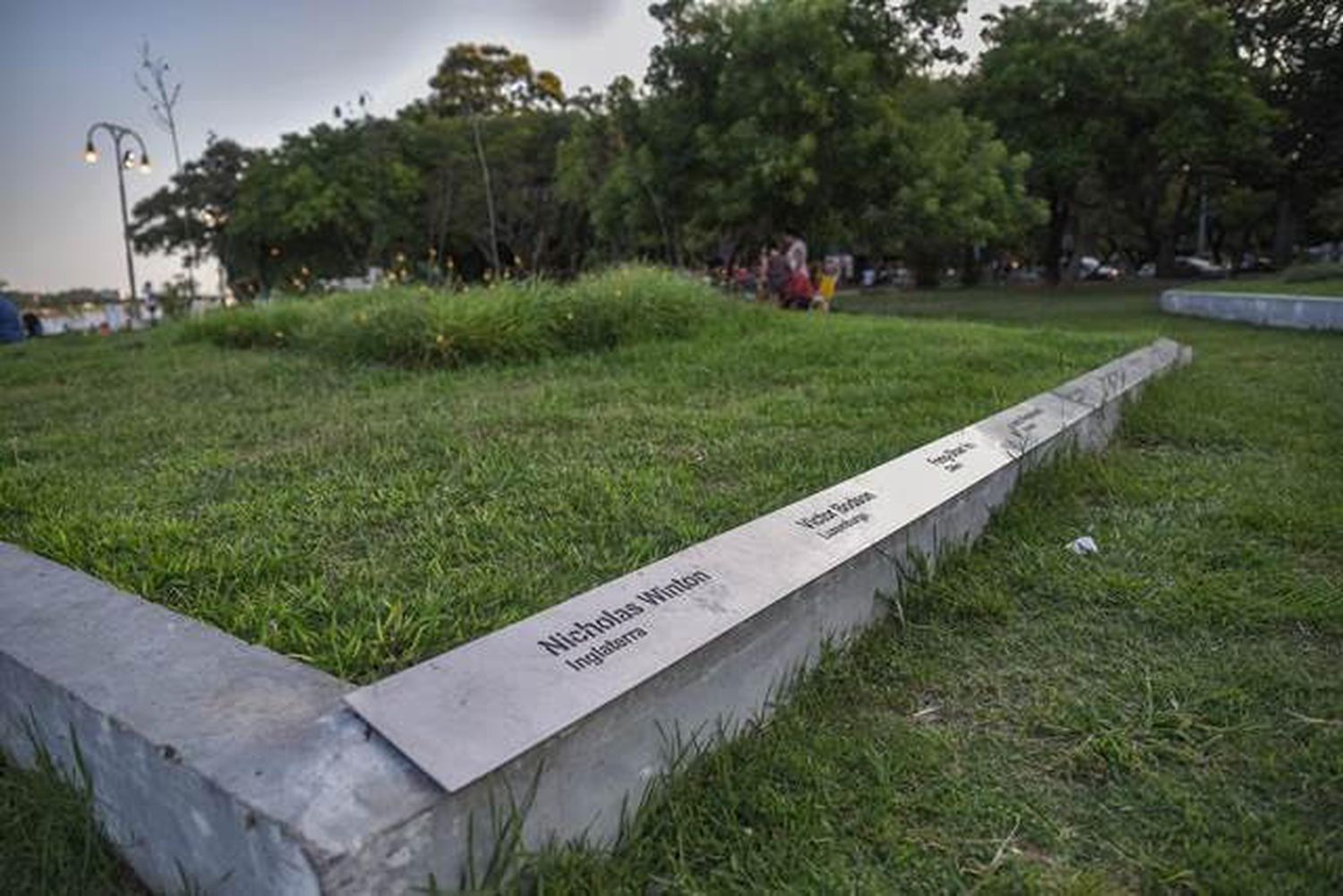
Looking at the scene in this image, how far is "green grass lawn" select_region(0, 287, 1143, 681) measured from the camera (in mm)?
2229

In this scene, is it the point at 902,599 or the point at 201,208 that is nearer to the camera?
the point at 902,599

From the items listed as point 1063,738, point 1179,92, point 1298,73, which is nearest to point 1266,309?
point 1179,92

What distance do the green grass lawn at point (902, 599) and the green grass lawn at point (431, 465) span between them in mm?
19

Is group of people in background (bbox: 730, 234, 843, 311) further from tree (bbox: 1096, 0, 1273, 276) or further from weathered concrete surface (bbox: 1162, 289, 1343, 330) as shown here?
tree (bbox: 1096, 0, 1273, 276)

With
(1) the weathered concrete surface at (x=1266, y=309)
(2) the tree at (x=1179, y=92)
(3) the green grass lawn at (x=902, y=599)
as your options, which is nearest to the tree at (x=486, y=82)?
(2) the tree at (x=1179, y=92)

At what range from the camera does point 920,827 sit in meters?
1.62

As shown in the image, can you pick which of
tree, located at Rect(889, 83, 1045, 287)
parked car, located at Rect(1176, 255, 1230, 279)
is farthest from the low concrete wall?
parked car, located at Rect(1176, 255, 1230, 279)

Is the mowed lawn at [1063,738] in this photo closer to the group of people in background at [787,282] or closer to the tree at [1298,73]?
the group of people in background at [787,282]

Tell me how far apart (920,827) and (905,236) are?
48.3 ft

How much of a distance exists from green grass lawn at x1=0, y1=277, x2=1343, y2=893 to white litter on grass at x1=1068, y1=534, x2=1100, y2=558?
2.6 inches

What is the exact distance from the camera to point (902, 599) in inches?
99.1

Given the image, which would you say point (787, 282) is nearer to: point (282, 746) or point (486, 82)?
point (282, 746)

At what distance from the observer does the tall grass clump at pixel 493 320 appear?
22.2ft

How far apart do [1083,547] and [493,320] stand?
16.9 feet
